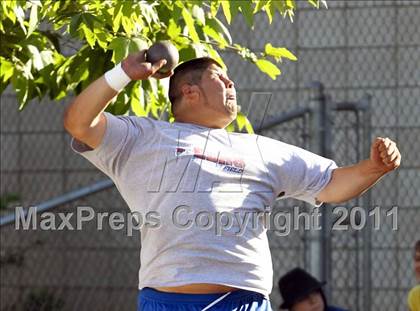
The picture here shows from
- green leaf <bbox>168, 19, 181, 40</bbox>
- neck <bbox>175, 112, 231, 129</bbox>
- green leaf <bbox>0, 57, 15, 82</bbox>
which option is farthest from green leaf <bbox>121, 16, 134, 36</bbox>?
green leaf <bbox>0, 57, 15, 82</bbox>

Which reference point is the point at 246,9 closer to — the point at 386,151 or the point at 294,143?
the point at 386,151

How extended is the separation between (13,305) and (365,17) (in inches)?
128

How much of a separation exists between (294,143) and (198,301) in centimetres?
382

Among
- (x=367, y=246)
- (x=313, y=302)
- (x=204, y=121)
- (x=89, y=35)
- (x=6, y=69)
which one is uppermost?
(x=89, y=35)

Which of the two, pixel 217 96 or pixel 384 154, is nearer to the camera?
pixel 384 154

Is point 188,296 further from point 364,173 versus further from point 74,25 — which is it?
point 74,25

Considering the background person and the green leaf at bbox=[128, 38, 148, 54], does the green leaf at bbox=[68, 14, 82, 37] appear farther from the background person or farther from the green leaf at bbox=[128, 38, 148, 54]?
the background person

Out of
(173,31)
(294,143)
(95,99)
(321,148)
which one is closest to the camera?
(95,99)

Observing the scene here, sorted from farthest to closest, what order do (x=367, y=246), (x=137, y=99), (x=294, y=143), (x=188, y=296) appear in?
(x=294, y=143)
(x=367, y=246)
(x=137, y=99)
(x=188, y=296)

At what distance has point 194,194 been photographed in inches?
165

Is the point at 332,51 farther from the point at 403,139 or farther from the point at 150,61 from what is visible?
the point at 150,61

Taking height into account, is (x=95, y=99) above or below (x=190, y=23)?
below

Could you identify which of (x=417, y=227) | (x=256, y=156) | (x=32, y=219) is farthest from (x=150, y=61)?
(x=417, y=227)

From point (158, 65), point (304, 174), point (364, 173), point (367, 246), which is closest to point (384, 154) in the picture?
point (364, 173)
